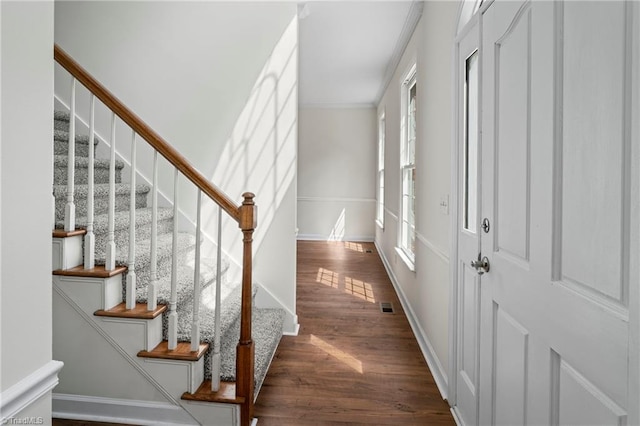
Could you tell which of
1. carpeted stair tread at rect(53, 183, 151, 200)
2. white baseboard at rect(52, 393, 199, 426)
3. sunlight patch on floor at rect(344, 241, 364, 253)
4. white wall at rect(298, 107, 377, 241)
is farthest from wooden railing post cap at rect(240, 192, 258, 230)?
white wall at rect(298, 107, 377, 241)

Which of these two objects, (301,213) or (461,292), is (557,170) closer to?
(461,292)

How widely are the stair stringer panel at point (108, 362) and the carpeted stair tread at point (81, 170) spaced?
0.78 meters

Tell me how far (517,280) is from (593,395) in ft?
1.40

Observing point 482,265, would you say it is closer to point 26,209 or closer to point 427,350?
point 427,350

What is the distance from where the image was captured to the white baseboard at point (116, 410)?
68.3 inches

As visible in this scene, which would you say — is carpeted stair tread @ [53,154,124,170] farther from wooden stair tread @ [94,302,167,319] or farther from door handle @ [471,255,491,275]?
door handle @ [471,255,491,275]

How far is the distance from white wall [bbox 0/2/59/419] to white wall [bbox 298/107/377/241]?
6265 millimetres

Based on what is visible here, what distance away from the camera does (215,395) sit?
167 cm

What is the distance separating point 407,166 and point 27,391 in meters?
3.43

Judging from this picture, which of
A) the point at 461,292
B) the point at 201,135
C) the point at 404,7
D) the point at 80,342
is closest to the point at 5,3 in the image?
the point at 80,342

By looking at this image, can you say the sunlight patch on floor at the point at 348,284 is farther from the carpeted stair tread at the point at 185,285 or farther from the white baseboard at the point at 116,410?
the white baseboard at the point at 116,410

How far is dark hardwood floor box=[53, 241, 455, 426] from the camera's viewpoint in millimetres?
1806

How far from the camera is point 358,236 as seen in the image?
7066 mm

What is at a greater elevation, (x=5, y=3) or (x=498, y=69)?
(x=498, y=69)
